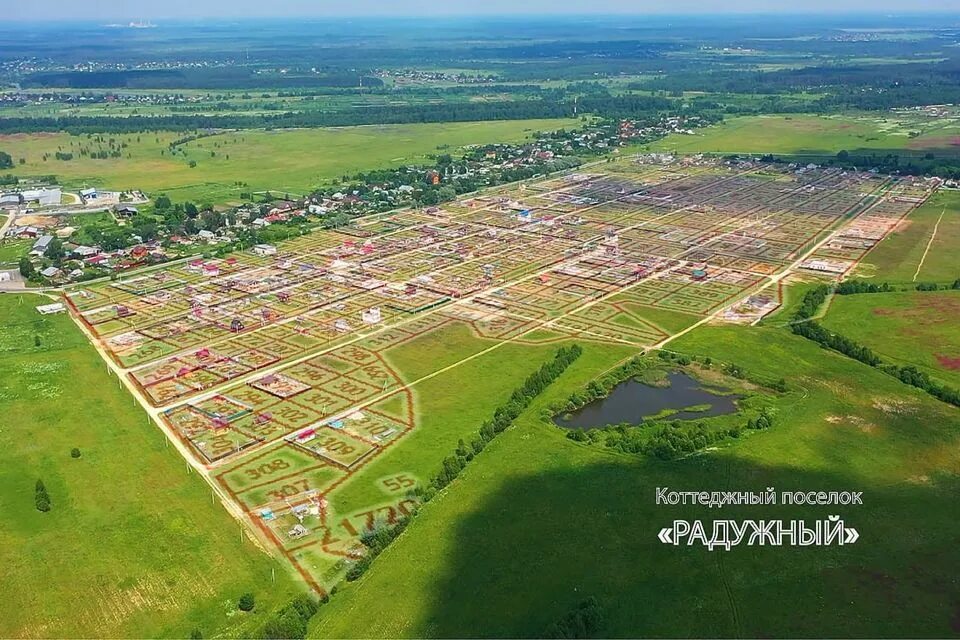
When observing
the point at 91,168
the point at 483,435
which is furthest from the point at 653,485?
the point at 91,168

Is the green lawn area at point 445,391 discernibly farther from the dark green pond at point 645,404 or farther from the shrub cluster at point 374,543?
the dark green pond at point 645,404

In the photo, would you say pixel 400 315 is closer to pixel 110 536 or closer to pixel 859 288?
pixel 110 536

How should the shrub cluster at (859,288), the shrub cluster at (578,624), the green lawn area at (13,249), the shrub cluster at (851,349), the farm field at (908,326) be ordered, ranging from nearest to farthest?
the shrub cluster at (578,624)
the shrub cluster at (851,349)
the farm field at (908,326)
the shrub cluster at (859,288)
the green lawn area at (13,249)

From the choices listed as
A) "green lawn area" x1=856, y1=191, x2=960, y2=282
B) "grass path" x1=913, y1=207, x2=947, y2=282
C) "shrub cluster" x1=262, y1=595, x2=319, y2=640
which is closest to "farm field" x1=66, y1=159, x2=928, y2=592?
"shrub cluster" x1=262, y1=595, x2=319, y2=640

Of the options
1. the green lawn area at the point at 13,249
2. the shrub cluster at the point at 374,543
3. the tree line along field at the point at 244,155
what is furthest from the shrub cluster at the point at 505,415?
the tree line along field at the point at 244,155

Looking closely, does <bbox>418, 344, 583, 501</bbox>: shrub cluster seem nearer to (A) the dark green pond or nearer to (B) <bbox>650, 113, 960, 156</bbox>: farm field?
(A) the dark green pond

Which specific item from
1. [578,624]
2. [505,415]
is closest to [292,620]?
[578,624]
